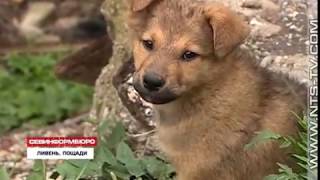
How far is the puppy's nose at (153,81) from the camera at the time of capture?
4.21 metres

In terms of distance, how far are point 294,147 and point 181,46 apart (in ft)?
2.37

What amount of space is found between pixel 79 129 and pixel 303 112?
2447mm

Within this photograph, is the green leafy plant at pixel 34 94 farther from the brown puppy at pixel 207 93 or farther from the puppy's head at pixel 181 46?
the puppy's head at pixel 181 46

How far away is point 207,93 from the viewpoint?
4.49 meters

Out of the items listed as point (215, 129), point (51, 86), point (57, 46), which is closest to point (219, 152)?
point (215, 129)

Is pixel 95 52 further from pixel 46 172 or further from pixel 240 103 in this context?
pixel 240 103

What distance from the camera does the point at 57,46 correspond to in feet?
28.0

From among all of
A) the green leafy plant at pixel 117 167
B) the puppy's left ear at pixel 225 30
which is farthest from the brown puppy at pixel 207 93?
the green leafy plant at pixel 117 167

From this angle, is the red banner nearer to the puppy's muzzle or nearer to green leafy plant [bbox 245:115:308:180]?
the puppy's muzzle

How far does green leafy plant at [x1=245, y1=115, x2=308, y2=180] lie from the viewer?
4.39 metres

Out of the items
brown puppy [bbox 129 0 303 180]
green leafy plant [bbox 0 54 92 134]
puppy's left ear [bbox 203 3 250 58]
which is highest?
puppy's left ear [bbox 203 3 250 58]

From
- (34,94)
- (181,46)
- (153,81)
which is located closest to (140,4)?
(181,46)

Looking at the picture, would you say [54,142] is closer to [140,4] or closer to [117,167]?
[117,167]

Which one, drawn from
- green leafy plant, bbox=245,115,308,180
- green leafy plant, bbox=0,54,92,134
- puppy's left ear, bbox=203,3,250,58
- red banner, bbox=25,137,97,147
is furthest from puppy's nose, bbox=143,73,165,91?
green leafy plant, bbox=0,54,92,134
